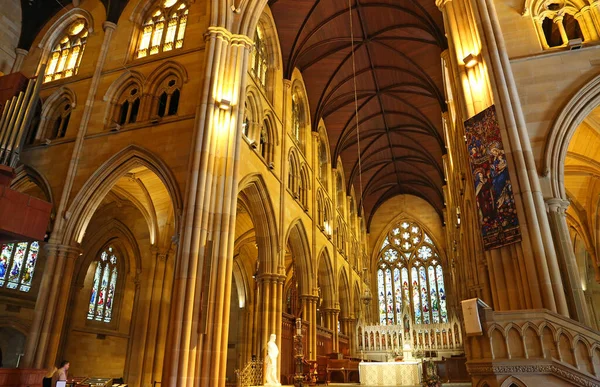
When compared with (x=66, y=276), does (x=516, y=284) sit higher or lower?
lower

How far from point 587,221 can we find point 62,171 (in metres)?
19.0

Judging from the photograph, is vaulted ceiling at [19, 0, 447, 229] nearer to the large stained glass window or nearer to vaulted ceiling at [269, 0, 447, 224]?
vaulted ceiling at [269, 0, 447, 224]

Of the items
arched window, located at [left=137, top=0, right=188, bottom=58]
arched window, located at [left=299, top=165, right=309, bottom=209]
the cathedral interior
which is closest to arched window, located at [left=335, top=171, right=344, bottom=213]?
the cathedral interior

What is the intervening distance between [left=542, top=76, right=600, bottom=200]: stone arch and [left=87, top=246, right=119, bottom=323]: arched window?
1693cm

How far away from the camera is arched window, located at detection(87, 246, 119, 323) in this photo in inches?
680

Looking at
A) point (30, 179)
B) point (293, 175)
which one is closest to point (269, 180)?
point (293, 175)

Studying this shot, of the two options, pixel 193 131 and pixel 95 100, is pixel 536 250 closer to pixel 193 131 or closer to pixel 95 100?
pixel 193 131

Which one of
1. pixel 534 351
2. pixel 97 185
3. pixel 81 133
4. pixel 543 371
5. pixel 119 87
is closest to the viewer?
pixel 543 371

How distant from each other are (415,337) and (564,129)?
17889 millimetres

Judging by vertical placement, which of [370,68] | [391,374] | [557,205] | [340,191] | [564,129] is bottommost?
[391,374]

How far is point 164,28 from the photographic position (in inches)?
579

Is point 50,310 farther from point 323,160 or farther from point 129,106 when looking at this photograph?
point 323,160

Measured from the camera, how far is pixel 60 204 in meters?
12.4

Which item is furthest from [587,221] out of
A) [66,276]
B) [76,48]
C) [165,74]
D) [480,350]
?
[76,48]
